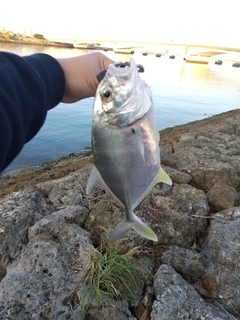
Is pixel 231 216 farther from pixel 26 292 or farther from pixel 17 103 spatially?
pixel 17 103

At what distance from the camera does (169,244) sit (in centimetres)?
338

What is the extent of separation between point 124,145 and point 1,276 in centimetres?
220

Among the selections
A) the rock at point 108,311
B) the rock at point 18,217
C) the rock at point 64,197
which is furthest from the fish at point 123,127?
the rock at point 64,197

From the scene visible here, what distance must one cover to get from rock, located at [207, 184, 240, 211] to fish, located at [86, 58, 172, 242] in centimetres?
234

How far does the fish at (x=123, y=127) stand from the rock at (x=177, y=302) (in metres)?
1.32

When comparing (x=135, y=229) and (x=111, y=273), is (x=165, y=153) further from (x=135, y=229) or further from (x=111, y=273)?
(x=135, y=229)

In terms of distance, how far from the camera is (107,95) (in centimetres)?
188

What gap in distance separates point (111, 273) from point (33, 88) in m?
1.89

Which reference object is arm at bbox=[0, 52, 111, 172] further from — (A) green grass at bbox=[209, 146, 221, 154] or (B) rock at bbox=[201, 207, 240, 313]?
(A) green grass at bbox=[209, 146, 221, 154]

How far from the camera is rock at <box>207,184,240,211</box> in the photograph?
402 cm

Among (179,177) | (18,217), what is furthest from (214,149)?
(18,217)

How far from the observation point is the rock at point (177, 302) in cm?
252

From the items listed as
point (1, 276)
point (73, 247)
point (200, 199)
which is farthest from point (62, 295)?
point (200, 199)

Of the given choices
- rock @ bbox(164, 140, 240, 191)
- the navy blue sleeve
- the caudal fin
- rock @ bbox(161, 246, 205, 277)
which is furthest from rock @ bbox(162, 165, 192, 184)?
the navy blue sleeve
